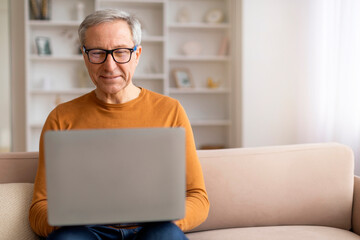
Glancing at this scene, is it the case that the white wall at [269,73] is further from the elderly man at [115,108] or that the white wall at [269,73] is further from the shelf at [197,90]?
the elderly man at [115,108]

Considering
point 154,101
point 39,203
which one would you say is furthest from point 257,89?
point 39,203

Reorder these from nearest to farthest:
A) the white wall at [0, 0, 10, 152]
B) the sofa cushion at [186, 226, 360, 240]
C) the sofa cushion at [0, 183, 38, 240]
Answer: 1. the sofa cushion at [0, 183, 38, 240]
2. the sofa cushion at [186, 226, 360, 240]
3. the white wall at [0, 0, 10, 152]

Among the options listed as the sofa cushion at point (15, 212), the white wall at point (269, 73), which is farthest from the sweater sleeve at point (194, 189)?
the white wall at point (269, 73)

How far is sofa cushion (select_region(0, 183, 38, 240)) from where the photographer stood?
1.35 meters

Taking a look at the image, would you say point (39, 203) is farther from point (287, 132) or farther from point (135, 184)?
point (287, 132)

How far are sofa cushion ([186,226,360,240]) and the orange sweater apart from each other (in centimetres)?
28

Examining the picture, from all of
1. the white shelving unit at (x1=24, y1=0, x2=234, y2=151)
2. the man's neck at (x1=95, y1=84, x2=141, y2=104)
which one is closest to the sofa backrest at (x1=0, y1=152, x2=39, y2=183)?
the man's neck at (x1=95, y1=84, x2=141, y2=104)

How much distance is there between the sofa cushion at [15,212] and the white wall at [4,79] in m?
2.55

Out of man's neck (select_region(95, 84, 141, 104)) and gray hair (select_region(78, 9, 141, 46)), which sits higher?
gray hair (select_region(78, 9, 141, 46))

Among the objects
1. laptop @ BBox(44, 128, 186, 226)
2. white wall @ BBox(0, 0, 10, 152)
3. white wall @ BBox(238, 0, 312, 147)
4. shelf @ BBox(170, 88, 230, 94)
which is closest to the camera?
laptop @ BBox(44, 128, 186, 226)

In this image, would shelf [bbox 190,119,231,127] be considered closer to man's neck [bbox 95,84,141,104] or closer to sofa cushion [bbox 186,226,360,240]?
sofa cushion [bbox 186,226,360,240]

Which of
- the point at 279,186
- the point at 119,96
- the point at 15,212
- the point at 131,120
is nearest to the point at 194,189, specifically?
the point at 131,120

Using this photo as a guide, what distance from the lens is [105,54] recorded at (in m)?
1.34

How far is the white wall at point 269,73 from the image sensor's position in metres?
3.63
